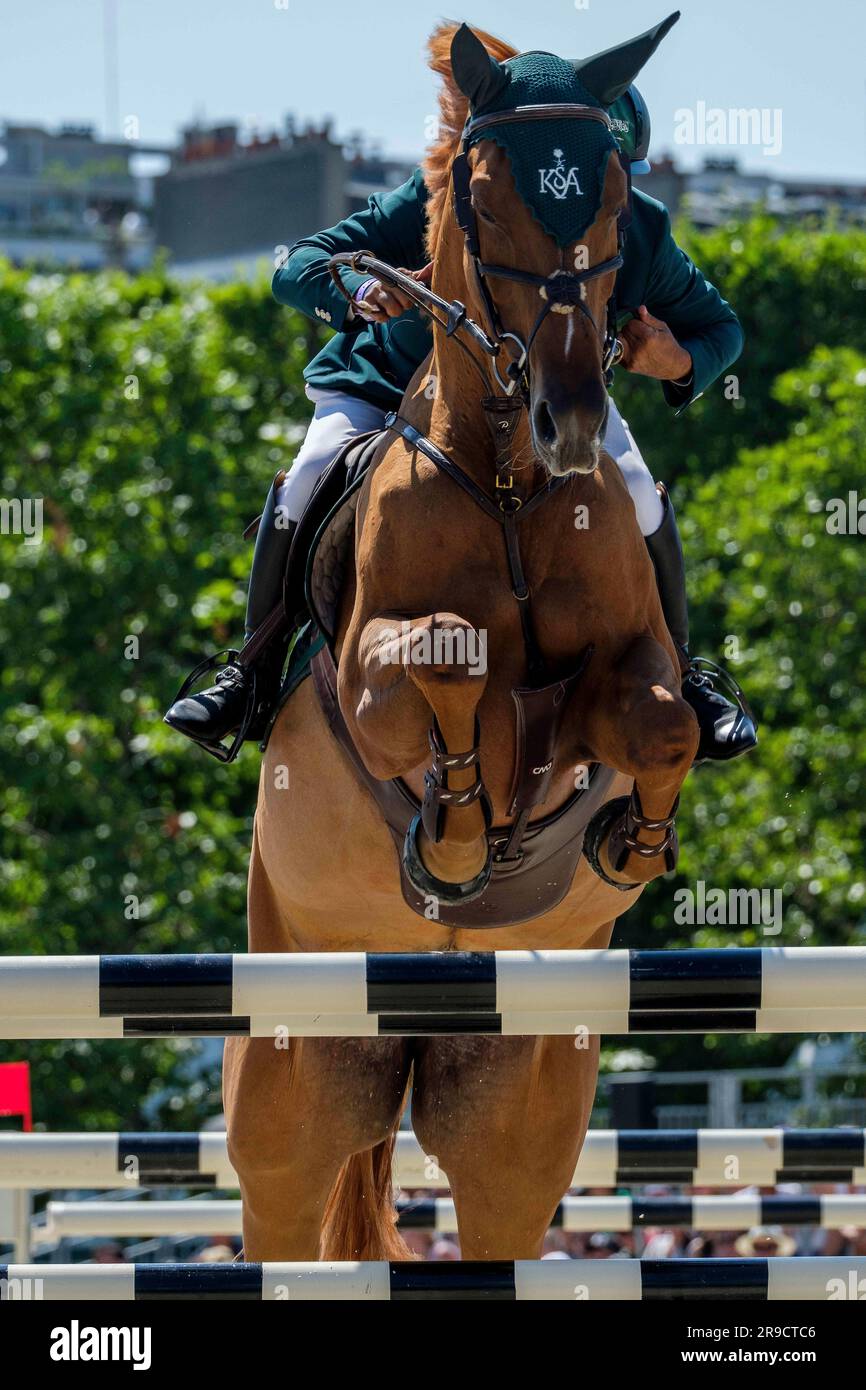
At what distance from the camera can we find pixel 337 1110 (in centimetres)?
512

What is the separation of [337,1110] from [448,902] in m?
1.21

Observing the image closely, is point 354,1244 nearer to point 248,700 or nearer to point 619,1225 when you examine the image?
point 619,1225

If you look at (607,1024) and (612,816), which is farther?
(612,816)

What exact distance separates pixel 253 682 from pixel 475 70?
1816mm

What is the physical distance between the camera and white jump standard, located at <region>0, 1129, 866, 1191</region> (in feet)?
18.1

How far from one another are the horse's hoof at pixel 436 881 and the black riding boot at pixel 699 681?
2.20 feet

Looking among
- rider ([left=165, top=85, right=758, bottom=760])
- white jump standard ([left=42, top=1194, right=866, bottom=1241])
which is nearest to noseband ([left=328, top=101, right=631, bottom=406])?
rider ([left=165, top=85, right=758, bottom=760])

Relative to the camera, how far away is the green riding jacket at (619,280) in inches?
180

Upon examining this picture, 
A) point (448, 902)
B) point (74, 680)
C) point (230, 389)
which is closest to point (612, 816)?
point (448, 902)

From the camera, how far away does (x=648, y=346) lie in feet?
14.8

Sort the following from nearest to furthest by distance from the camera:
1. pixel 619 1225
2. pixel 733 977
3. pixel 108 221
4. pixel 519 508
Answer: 1. pixel 733 977
2. pixel 519 508
3. pixel 619 1225
4. pixel 108 221

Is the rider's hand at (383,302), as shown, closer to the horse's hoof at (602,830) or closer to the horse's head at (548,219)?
the horse's head at (548,219)

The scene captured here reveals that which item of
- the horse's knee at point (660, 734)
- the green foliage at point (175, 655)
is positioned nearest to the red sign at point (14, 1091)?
the horse's knee at point (660, 734)

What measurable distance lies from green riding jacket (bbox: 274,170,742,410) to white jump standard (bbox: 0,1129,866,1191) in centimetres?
233
